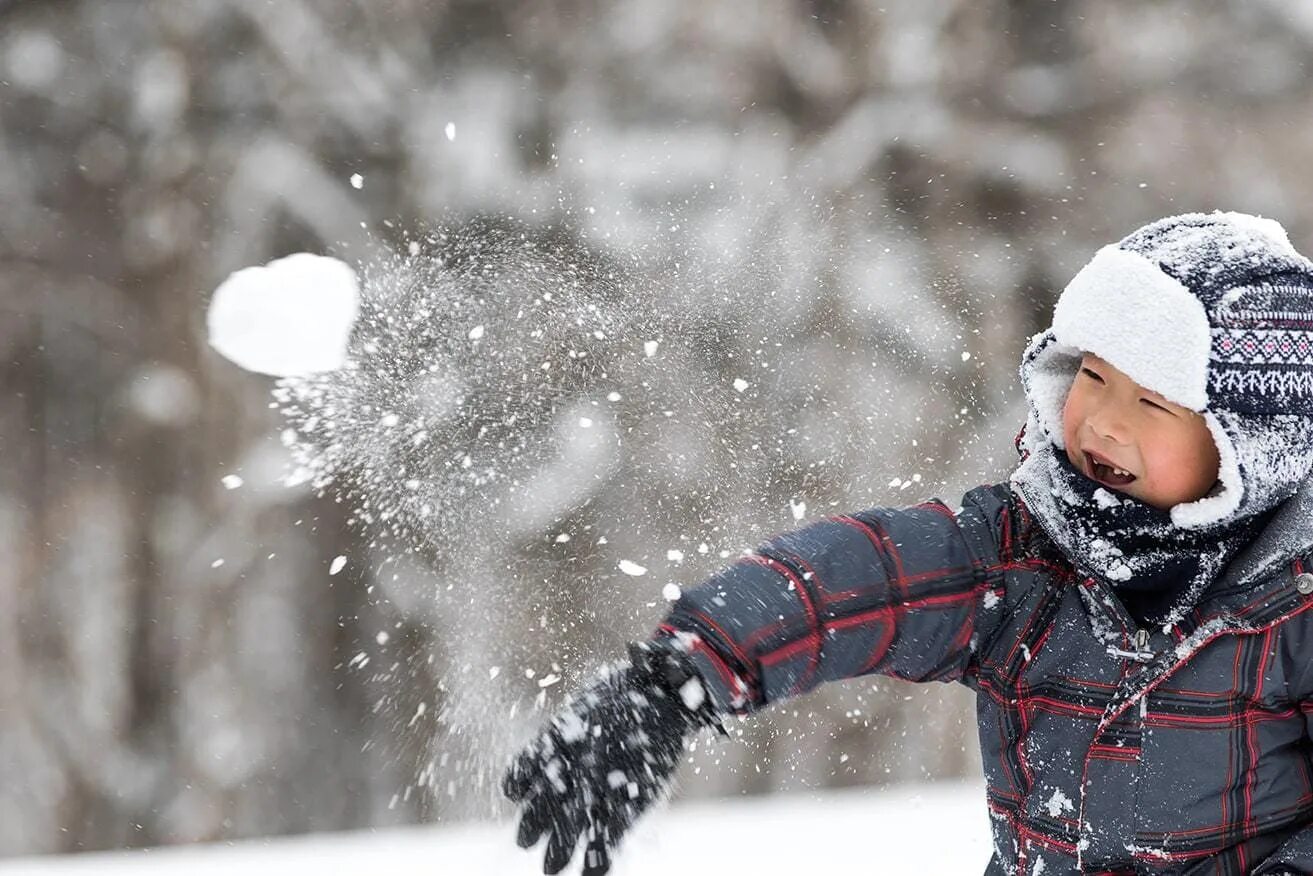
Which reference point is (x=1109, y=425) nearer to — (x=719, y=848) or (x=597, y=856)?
(x=597, y=856)

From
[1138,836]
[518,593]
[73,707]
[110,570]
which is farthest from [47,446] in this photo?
[1138,836]

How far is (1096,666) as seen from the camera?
0.66m

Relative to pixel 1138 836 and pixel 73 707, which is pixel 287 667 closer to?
pixel 73 707

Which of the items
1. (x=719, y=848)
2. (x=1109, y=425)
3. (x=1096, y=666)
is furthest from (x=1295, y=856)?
(x=719, y=848)

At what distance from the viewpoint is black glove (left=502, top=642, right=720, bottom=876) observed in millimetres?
586

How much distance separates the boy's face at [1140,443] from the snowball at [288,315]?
1.03 m

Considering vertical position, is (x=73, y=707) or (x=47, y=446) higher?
(x=47, y=446)

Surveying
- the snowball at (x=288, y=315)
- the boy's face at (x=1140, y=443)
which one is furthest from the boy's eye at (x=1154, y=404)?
the snowball at (x=288, y=315)

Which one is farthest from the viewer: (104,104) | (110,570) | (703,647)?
(110,570)

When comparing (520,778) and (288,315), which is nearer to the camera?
(520,778)

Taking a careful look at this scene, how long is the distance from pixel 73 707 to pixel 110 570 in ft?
0.65

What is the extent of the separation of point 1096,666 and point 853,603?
148 mm

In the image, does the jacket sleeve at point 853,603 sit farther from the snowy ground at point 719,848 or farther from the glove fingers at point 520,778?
the snowy ground at point 719,848

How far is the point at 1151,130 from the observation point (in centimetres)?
160
